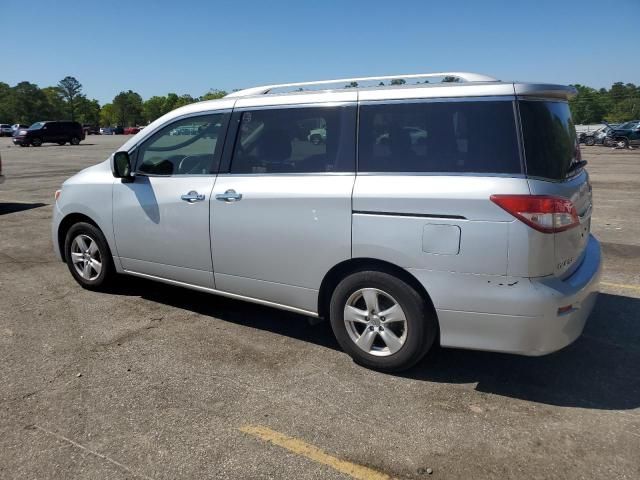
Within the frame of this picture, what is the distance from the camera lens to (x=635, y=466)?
2.63 m

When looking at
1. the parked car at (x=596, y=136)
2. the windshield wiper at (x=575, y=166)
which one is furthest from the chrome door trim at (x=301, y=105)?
the parked car at (x=596, y=136)

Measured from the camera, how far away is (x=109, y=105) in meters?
153

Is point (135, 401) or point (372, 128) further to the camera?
point (372, 128)

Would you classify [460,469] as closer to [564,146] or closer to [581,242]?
[581,242]

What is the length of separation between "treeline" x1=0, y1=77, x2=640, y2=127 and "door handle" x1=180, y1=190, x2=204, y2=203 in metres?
103

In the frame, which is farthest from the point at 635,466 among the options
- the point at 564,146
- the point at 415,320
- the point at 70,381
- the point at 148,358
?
the point at 70,381

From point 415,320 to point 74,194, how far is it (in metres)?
3.66

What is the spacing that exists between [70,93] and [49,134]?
405ft

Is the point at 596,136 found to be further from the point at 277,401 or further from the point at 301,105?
the point at 277,401

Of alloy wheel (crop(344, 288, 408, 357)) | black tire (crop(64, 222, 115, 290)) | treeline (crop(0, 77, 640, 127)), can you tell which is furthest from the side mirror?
treeline (crop(0, 77, 640, 127))

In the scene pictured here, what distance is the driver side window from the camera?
14.2 feet

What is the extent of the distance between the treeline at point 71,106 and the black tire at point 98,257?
5059 inches

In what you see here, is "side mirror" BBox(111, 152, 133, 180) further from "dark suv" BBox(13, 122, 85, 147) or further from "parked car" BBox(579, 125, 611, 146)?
"dark suv" BBox(13, 122, 85, 147)

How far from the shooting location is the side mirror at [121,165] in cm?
466
